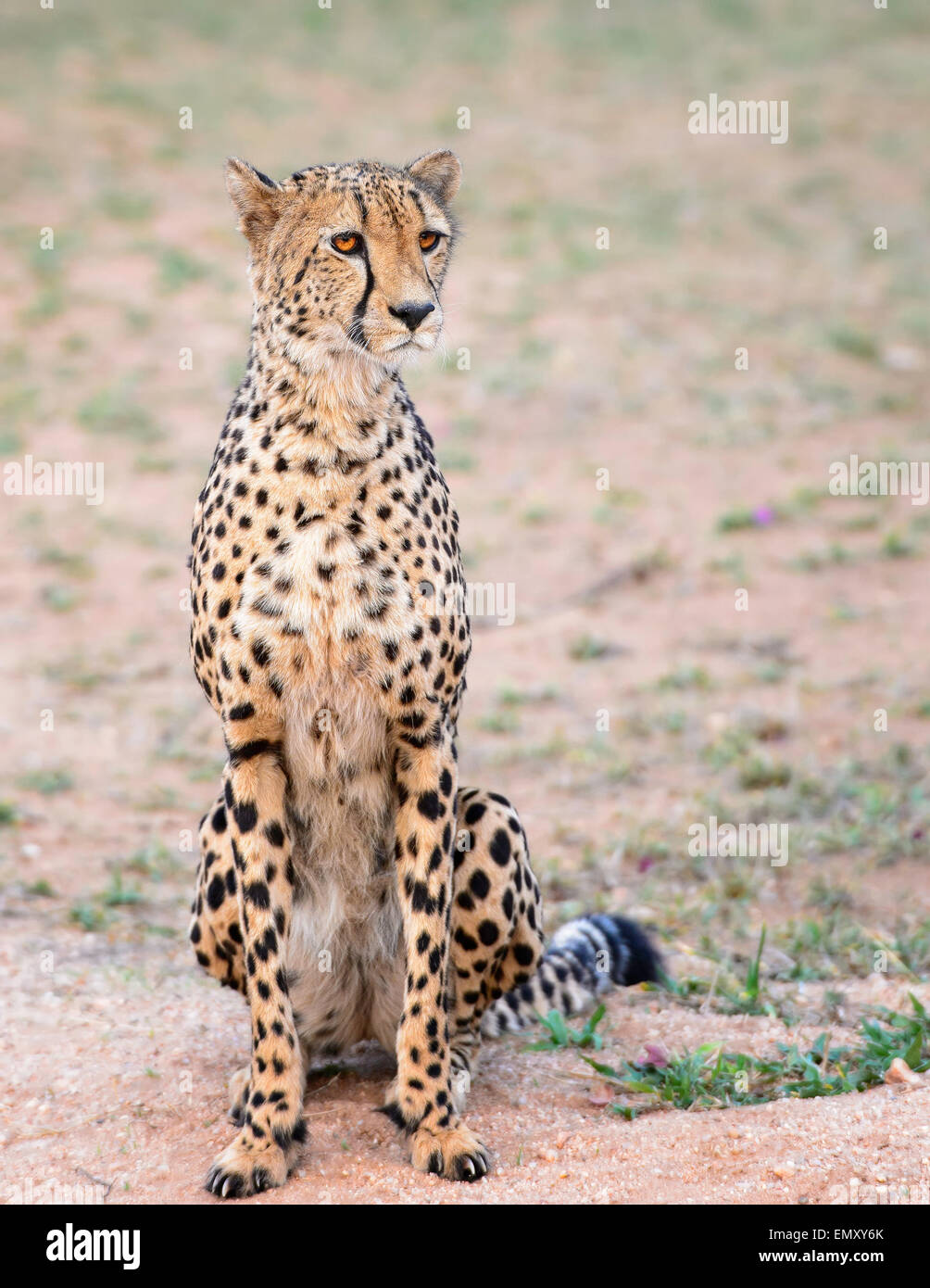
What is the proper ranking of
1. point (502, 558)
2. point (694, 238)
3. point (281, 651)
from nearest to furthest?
point (281, 651) → point (502, 558) → point (694, 238)

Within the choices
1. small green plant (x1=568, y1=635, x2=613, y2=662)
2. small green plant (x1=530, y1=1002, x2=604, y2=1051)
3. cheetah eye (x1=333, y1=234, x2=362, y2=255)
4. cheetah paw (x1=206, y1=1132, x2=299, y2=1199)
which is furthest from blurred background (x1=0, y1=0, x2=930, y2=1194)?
cheetah eye (x1=333, y1=234, x2=362, y2=255)

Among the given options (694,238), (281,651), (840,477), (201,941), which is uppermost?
(694,238)

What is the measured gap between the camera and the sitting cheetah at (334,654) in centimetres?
309

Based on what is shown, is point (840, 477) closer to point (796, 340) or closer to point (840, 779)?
point (796, 340)

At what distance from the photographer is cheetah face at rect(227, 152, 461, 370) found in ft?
9.97

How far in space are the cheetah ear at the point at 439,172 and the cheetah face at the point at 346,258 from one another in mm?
75

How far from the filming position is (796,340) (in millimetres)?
10031

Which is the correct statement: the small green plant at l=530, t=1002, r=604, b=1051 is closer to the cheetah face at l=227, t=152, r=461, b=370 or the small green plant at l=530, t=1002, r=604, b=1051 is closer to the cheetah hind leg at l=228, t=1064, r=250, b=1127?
the cheetah hind leg at l=228, t=1064, r=250, b=1127

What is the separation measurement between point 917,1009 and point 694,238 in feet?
30.6

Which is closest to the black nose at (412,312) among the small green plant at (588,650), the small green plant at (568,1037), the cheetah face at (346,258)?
the cheetah face at (346,258)

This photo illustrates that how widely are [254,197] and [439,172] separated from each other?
44 centimetres

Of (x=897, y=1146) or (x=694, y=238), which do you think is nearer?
(x=897, y=1146)

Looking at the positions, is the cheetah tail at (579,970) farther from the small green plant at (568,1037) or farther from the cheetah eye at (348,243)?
the cheetah eye at (348,243)
